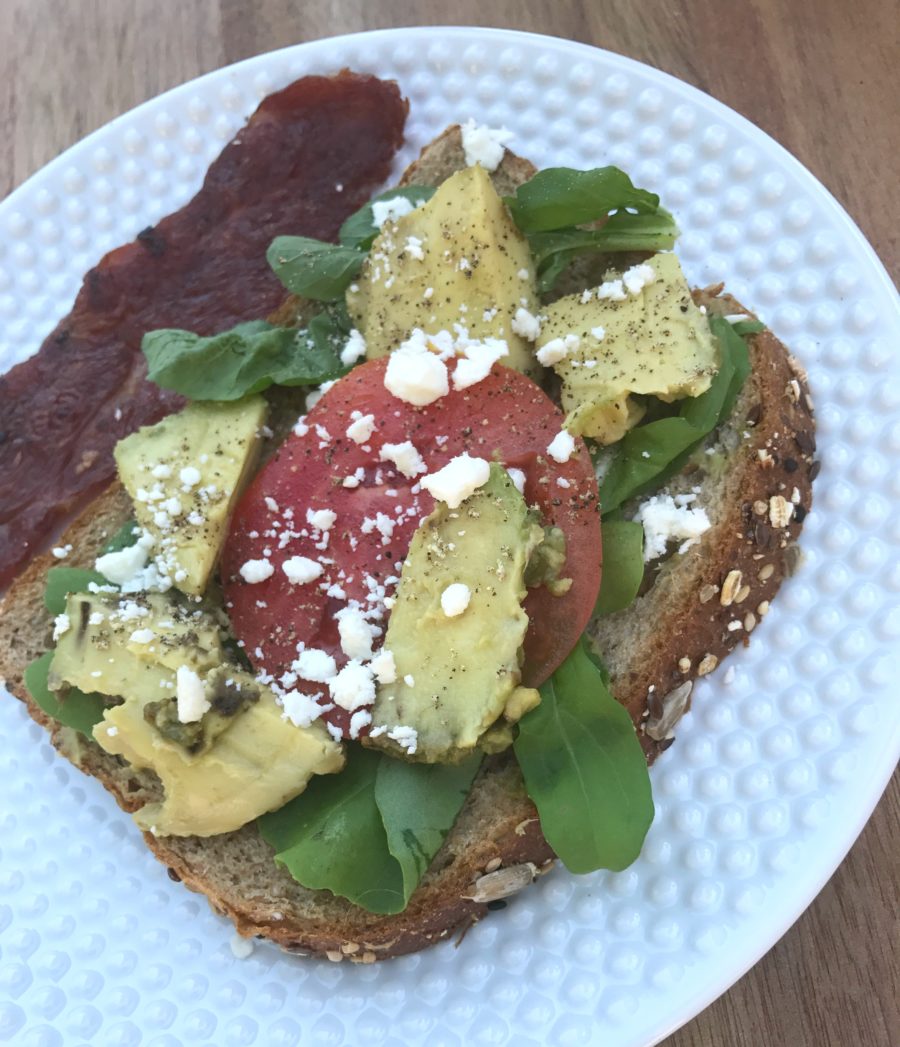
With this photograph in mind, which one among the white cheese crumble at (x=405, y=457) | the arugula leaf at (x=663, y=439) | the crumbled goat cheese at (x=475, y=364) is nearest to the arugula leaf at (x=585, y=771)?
the arugula leaf at (x=663, y=439)

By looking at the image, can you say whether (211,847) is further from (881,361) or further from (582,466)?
(881,361)

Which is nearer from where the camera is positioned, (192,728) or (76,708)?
(192,728)

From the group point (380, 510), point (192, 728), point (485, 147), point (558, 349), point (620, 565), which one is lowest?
point (620, 565)

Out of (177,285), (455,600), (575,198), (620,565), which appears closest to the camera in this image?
(455,600)

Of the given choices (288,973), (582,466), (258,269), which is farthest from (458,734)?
(258,269)

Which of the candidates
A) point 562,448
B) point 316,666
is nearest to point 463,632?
point 316,666

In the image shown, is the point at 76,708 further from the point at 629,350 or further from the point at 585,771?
the point at 629,350

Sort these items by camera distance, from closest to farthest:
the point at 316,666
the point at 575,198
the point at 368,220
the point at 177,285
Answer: the point at 316,666, the point at 575,198, the point at 368,220, the point at 177,285

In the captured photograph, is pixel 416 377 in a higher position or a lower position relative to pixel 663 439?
higher

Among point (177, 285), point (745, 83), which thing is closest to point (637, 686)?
point (177, 285)
